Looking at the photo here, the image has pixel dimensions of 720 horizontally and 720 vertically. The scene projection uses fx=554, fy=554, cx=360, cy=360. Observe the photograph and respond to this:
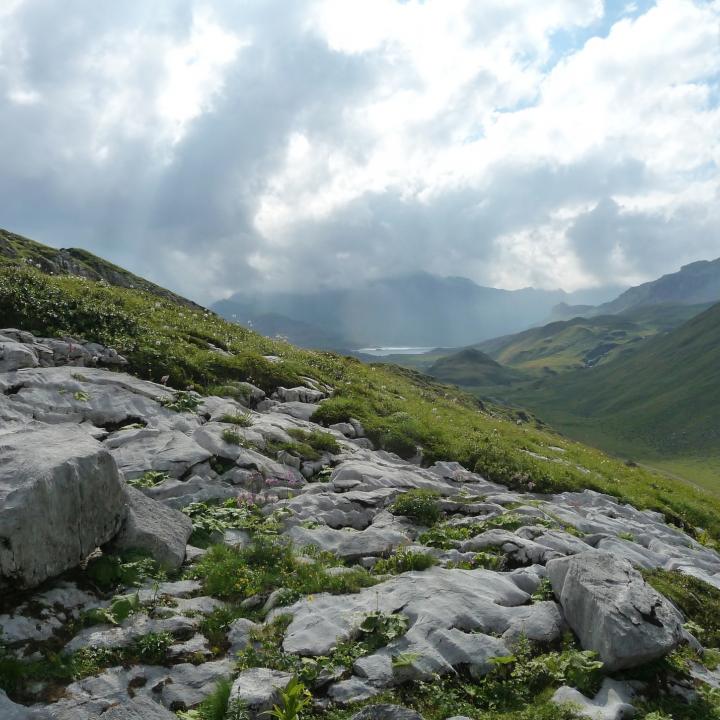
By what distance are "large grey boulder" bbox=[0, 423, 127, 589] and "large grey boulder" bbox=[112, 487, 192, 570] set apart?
316 millimetres

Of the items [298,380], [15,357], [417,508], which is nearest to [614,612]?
[417,508]

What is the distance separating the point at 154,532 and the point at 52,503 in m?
2.68

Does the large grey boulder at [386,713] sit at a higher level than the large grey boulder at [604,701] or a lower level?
higher

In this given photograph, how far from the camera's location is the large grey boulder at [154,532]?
38.5ft

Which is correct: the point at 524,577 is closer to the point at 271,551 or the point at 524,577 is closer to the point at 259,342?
the point at 271,551

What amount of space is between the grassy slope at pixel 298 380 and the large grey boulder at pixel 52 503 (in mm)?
11844

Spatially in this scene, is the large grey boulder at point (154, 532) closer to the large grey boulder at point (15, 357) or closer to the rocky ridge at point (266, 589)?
the rocky ridge at point (266, 589)

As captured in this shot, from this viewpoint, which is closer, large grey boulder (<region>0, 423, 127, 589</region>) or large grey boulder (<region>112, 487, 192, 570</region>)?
large grey boulder (<region>0, 423, 127, 589</region>)

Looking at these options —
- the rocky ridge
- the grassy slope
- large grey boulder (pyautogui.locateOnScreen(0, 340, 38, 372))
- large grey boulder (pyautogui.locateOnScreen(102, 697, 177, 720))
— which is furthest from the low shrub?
large grey boulder (pyautogui.locateOnScreen(0, 340, 38, 372))

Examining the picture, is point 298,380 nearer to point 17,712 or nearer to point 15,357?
point 15,357

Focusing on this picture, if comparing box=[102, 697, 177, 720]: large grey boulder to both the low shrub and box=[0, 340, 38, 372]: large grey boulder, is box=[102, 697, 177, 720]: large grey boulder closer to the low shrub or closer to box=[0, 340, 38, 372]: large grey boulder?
the low shrub

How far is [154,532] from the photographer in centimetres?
1210

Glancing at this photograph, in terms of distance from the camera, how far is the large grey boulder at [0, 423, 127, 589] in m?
9.41

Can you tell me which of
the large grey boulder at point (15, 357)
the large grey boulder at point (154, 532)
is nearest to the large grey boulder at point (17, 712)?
the large grey boulder at point (154, 532)
